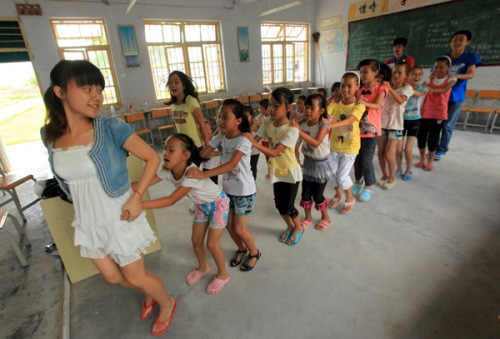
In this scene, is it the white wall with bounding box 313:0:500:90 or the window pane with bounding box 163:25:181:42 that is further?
the white wall with bounding box 313:0:500:90

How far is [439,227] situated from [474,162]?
2.06 metres

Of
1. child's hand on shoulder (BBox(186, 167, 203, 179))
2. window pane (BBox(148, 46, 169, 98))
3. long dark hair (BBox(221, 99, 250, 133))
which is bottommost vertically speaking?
child's hand on shoulder (BBox(186, 167, 203, 179))

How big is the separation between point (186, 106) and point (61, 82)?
144 centimetres

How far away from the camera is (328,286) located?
1796mm

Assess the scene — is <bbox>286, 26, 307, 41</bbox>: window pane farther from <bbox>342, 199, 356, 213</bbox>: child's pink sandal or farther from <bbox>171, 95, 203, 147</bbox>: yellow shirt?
<bbox>342, 199, 356, 213</bbox>: child's pink sandal

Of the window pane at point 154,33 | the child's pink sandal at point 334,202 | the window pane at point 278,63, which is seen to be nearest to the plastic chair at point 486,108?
the child's pink sandal at point 334,202

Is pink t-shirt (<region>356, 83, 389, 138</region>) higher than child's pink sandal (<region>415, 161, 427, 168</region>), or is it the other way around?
pink t-shirt (<region>356, 83, 389, 138</region>)

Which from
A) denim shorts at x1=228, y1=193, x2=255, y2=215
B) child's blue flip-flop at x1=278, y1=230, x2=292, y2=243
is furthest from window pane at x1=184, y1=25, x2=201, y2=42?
denim shorts at x1=228, y1=193, x2=255, y2=215

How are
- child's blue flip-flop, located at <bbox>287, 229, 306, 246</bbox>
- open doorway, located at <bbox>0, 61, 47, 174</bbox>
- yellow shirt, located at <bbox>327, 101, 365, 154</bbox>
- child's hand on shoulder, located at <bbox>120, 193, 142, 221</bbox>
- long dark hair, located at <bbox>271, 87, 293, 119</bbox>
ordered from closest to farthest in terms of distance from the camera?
child's hand on shoulder, located at <bbox>120, 193, 142, 221</bbox> < long dark hair, located at <bbox>271, 87, 293, 119</bbox> < child's blue flip-flop, located at <bbox>287, 229, 306, 246</bbox> < yellow shirt, located at <bbox>327, 101, 365, 154</bbox> < open doorway, located at <bbox>0, 61, 47, 174</bbox>

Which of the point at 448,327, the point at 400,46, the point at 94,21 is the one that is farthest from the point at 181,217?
the point at 94,21

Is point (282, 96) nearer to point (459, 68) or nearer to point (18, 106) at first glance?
point (459, 68)

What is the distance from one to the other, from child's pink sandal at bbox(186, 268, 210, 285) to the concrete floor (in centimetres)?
4

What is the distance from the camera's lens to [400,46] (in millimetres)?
3434

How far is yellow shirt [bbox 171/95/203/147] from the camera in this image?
2441mm
